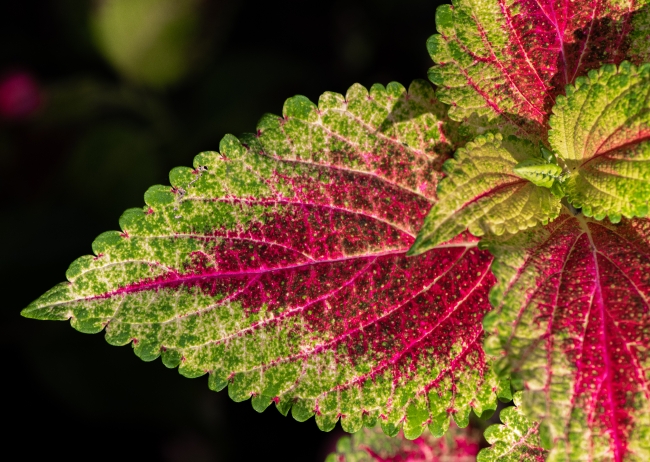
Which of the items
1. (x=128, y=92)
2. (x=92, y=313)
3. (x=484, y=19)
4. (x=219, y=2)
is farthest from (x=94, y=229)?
(x=484, y=19)

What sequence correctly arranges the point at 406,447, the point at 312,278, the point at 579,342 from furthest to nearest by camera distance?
the point at 406,447 → the point at 312,278 → the point at 579,342

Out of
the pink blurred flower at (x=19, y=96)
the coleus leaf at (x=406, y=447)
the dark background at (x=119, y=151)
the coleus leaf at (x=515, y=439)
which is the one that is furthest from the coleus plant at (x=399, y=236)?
the pink blurred flower at (x=19, y=96)

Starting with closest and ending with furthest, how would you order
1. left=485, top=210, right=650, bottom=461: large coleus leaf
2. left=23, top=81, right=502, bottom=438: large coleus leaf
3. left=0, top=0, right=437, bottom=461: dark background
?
left=485, top=210, right=650, bottom=461: large coleus leaf
left=23, top=81, right=502, bottom=438: large coleus leaf
left=0, top=0, right=437, bottom=461: dark background

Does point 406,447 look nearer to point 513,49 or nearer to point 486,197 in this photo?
point 486,197

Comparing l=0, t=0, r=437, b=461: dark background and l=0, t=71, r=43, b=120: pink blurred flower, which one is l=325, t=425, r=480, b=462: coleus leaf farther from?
l=0, t=71, r=43, b=120: pink blurred flower

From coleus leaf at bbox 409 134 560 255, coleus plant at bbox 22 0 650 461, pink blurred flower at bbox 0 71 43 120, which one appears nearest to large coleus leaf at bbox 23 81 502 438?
coleus plant at bbox 22 0 650 461

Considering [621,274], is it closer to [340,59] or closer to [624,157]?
[624,157]

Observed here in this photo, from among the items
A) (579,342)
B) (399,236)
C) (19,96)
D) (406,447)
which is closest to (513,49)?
(399,236)
